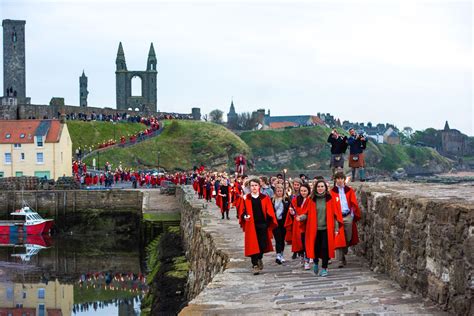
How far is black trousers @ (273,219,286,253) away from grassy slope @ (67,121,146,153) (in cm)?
6184

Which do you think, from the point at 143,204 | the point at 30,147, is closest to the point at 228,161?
the point at 30,147

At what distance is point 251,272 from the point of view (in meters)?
10.8

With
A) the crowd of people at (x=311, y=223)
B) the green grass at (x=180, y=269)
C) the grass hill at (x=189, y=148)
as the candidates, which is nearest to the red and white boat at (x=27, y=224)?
the green grass at (x=180, y=269)

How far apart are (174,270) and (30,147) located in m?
35.8

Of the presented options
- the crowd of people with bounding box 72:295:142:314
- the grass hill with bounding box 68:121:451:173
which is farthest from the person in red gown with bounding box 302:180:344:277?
the grass hill with bounding box 68:121:451:173

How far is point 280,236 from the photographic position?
12180mm

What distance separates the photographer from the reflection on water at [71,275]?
954 inches

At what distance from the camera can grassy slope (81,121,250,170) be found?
74.1m

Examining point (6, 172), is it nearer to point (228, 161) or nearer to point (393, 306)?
point (228, 161)

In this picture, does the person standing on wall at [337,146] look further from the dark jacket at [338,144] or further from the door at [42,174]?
the door at [42,174]

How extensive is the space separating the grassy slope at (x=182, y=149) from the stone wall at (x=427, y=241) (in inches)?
2403

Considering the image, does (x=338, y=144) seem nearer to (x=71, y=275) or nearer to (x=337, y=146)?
(x=337, y=146)

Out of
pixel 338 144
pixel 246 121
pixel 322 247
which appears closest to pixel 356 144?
pixel 338 144

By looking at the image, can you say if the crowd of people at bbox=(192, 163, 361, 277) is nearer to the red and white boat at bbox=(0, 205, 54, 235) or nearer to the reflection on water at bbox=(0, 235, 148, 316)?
the reflection on water at bbox=(0, 235, 148, 316)
